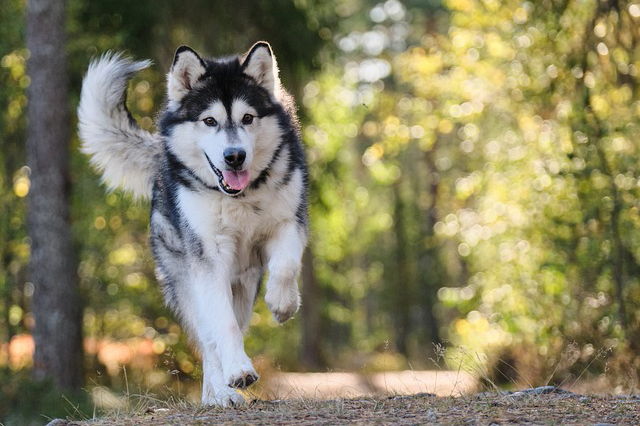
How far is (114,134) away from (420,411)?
3.35m

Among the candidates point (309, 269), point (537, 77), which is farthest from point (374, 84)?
point (537, 77)

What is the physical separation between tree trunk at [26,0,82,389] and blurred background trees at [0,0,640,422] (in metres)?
0.62

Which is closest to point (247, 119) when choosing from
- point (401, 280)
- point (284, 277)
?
point (284, 277)

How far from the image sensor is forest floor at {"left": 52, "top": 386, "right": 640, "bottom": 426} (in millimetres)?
4652

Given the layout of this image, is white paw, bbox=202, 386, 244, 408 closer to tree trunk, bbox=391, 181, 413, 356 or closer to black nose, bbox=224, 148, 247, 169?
black nose, bbox=224, 148, 247, 169

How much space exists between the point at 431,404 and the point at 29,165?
8.33 metres

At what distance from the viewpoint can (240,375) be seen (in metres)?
5.19

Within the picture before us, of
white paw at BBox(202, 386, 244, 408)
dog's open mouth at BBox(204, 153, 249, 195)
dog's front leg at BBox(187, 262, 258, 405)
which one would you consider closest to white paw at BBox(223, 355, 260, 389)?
dog's front leg at BBox(187, 262, 258, 405)

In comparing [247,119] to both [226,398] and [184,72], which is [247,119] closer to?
[184,72]

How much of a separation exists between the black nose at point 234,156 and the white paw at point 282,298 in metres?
0.72

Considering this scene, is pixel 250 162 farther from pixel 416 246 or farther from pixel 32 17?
pixel 416 246

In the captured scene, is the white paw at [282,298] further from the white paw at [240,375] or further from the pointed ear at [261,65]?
the pointed ear at [261,65]

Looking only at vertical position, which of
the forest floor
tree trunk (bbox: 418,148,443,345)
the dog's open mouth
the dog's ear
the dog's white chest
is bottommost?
tree trunk (bbox: 418,148,443,345)

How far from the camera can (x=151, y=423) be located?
4.95 metres
